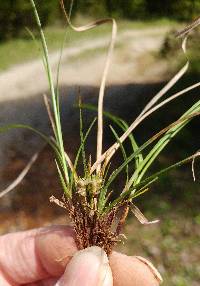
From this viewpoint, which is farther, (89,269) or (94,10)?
(94,10)

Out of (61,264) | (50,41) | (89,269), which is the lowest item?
(50,41)

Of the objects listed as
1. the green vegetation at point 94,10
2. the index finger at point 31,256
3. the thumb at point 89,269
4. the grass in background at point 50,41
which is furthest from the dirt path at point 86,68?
the thumb at point 89,269

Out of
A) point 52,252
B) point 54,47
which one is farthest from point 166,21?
point 52,252

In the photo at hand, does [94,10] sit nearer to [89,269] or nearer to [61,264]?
[61,264]

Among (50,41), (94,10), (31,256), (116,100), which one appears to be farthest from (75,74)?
(31,256)

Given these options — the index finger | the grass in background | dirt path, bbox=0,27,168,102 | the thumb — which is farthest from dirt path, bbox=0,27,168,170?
the thumb

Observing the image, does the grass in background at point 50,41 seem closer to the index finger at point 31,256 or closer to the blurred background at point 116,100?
the blurred background at point 116,100
